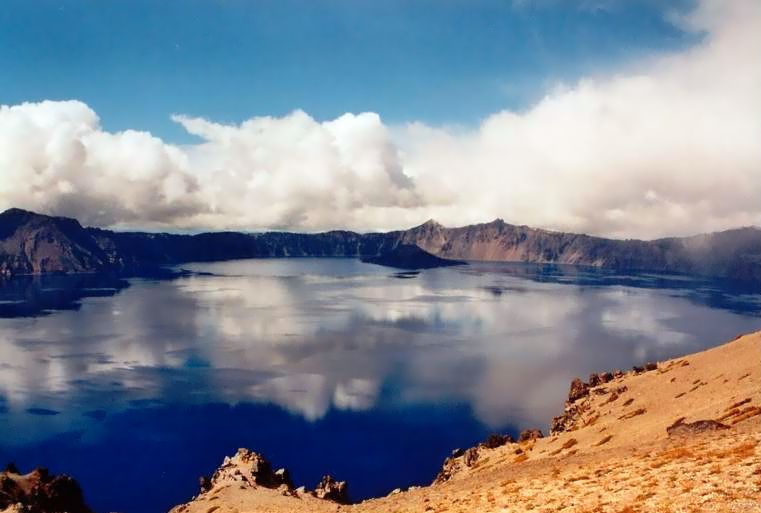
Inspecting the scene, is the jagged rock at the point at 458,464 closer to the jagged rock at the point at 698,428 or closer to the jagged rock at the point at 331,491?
the jagged rock at the point at 331,491

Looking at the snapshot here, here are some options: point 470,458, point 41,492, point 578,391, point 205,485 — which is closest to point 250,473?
point 205,485

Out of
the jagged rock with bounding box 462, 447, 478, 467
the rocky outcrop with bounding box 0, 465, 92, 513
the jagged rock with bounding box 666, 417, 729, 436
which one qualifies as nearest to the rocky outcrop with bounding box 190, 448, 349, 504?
the rocky outcrop with bounding box 0, 465, 92, 513

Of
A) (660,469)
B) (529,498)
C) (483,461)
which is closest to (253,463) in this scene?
(483,461)

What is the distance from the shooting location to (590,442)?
5928 cm

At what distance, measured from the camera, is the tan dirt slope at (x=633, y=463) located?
86.6ft

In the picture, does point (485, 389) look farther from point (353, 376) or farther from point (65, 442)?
point (65, 442)

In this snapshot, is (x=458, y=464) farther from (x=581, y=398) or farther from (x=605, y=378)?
(x=605, y=378)

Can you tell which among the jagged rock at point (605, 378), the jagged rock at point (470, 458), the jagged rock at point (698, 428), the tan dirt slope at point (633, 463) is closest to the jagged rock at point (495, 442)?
the jagged rock at point (470, 458)

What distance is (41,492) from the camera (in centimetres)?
6681

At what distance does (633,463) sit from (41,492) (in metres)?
71.3

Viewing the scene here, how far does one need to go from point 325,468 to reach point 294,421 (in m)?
30.1

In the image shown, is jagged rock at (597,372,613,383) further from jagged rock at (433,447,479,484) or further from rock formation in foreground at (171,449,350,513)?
rock formation in foreground at (171,449,350,513)

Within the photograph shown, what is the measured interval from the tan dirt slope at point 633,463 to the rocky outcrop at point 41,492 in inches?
717

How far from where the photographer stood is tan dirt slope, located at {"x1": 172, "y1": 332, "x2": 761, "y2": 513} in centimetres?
2641
